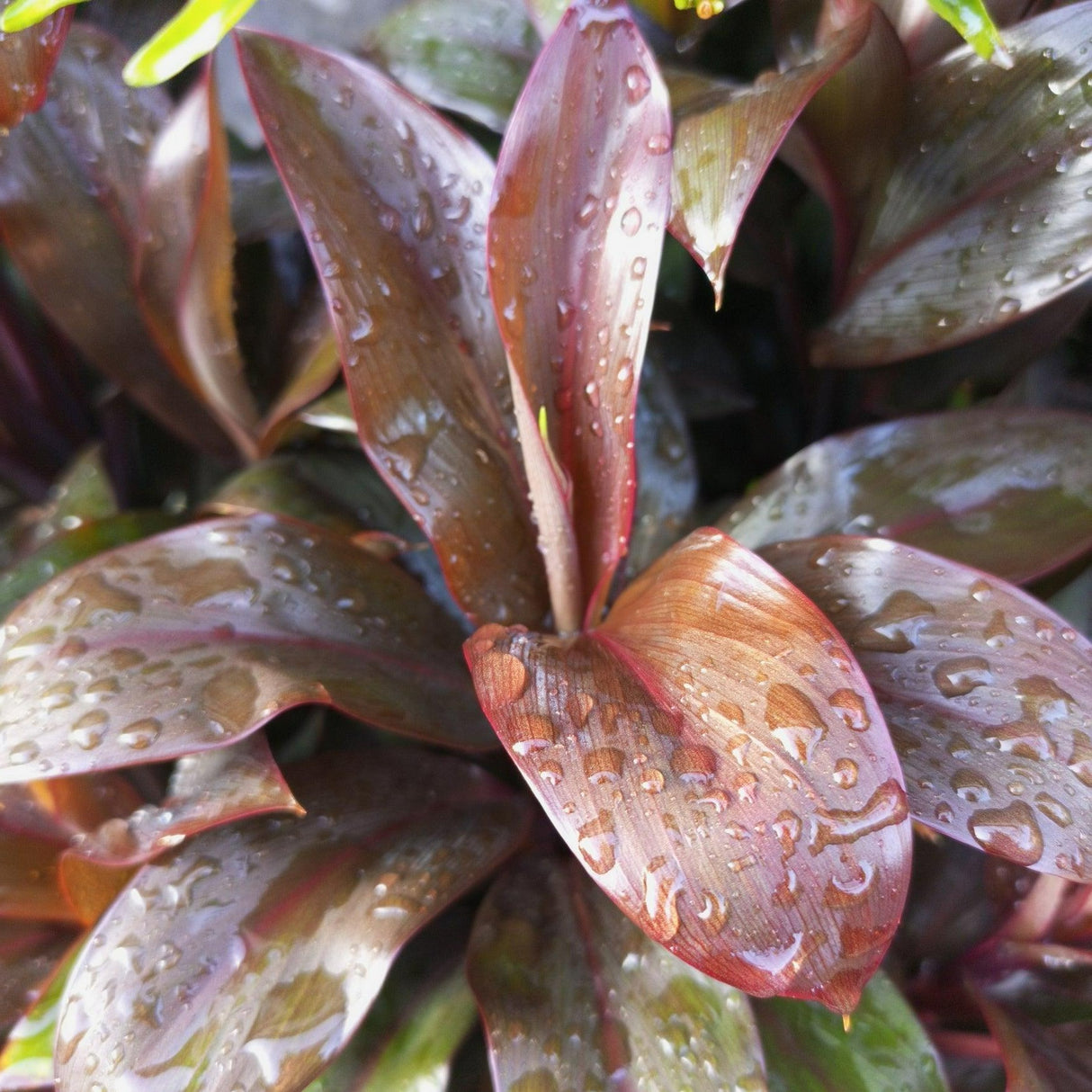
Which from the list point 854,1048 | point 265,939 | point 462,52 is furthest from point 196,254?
point 854,1048

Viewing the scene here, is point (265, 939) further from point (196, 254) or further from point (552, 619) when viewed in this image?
point (196, 254)

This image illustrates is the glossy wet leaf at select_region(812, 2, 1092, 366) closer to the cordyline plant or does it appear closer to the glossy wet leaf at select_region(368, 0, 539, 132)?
the cordyline plant

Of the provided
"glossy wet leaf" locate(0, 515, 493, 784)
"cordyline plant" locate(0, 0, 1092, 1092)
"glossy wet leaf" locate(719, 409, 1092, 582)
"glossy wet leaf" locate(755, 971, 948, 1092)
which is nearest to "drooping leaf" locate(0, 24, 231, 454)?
"cordyline plant" locate(0, 0, 1092, 1092)

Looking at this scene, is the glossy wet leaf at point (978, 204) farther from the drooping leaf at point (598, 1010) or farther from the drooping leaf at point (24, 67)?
the drooping leaf at point (24, 67)

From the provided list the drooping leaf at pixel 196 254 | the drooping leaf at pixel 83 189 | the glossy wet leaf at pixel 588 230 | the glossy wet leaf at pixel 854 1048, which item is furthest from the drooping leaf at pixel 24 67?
the glossy wet leaf at pixel 854 1048

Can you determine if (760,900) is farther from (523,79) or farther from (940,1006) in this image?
(523,79)

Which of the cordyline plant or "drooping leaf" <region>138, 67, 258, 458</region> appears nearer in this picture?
the cordyline plant
